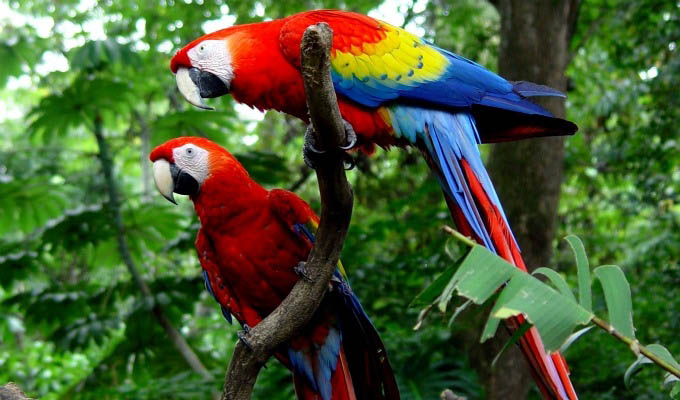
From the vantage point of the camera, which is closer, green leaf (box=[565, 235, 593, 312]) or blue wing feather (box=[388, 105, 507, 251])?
green leaf (box=[565, 235, 593, 312])

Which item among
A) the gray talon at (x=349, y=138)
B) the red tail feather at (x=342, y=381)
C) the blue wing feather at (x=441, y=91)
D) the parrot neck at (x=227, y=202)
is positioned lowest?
the red tail feather at (x=342, y=381)

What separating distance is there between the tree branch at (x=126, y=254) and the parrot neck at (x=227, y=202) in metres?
1.14

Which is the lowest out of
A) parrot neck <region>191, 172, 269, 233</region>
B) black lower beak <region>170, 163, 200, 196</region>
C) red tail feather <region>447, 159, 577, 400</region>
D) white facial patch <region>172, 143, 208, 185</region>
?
red tail feather <region>447, 159, 577, 400</region>

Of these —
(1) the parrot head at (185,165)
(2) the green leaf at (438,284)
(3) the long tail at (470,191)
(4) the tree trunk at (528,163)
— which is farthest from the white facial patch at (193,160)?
(4) the tree trunk at (528,163)

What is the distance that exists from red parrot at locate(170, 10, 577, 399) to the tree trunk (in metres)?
1.11

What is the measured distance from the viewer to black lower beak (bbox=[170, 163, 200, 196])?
A: 1.72 metres

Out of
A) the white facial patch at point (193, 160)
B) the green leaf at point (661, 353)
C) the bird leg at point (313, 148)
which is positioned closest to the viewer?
the green leaf at point (661, 353)

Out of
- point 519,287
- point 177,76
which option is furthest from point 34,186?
point 519,287

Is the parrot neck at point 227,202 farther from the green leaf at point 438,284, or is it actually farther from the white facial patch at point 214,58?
the green leaf at point 438,284

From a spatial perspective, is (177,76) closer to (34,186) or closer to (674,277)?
(34,186)

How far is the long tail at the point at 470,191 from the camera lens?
125 centimetres

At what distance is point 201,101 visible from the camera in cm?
171

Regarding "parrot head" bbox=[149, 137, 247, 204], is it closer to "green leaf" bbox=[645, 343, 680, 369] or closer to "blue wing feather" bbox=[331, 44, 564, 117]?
"blue wing feather" bbox=[331, 44, 564, 117]

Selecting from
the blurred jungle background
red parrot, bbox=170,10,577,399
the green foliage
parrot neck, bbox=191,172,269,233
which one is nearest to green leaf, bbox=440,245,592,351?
the green foliage
